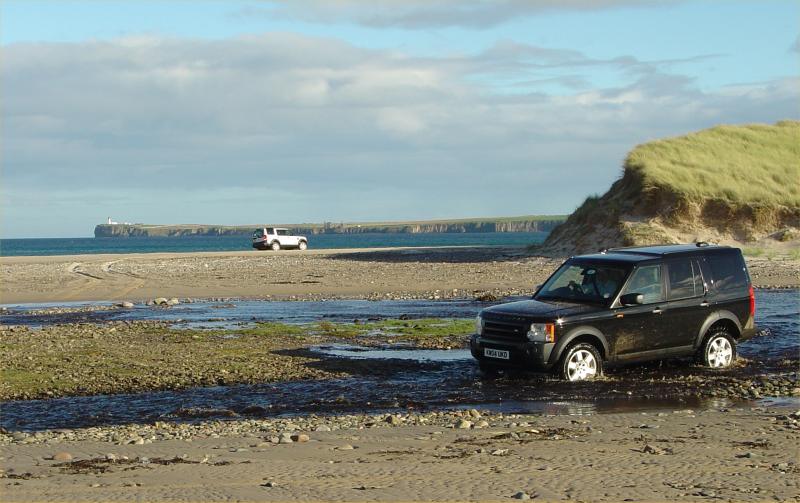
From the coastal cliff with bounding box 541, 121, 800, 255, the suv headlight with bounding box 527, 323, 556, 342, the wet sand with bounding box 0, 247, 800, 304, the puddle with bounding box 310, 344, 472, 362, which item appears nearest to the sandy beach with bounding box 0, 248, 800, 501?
the puddle with bounding box 310, 344, 472, 362

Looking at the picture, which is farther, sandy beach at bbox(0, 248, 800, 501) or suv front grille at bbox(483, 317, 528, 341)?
suv front grille at bbox(483, 317, 528, 341)

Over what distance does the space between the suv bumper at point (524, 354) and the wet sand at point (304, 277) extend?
15505mm

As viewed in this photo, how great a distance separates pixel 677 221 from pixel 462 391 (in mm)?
33164

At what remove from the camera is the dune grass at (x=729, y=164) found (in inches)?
1809

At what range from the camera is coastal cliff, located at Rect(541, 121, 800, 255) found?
4478 cm

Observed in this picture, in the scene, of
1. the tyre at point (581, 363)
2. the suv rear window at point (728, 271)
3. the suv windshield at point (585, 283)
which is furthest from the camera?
the suv rear window at point (728, 271)

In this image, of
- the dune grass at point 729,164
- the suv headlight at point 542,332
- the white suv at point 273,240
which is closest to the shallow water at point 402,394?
the suv headlight at point 542,332

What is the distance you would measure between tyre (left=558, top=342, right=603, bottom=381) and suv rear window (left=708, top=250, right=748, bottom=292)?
99.6 inches

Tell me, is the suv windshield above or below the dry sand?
above

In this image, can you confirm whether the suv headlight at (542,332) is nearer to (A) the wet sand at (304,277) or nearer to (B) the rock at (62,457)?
(B) the rock at (62,457)

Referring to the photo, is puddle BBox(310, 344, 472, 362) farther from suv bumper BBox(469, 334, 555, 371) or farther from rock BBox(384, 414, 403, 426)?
rock BBox(384, 414, 403, 426)

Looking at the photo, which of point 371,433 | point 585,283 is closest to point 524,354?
point 585,283

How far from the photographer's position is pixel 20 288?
124ft

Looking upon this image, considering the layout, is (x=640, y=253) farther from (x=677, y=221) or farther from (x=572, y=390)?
(x=677, y=221)
